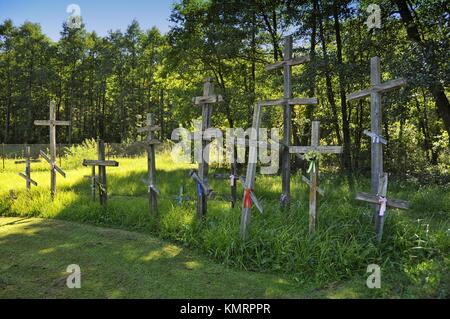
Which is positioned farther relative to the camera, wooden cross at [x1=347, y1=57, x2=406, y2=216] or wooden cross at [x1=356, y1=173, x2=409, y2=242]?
wooden cross at [x1=347, y1=57, x2=406, y2=216]

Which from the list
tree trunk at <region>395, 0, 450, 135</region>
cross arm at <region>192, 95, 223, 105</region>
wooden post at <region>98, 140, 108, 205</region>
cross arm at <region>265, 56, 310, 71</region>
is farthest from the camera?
tree trunk at <region>395, 0, 450, 135</region>

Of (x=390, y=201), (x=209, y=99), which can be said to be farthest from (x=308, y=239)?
(x=209, y=99)

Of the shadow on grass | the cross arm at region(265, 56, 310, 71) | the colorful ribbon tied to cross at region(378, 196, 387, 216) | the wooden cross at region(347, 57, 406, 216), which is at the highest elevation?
the cross arm at region(265, 56, 310, 71)

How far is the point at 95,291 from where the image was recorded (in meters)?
4.64

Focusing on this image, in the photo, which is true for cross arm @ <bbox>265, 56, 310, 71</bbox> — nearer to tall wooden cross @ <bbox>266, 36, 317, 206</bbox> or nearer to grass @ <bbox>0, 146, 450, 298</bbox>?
tall wooden cross @ <bbox>266, 36, 317, 206</bbox>

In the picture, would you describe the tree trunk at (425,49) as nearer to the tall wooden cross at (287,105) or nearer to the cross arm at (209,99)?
the tall wooden cross at (287,105)

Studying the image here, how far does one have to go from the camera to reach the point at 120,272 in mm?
5203

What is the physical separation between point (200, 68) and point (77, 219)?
11525 millimetres

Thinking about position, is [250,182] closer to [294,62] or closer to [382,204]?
[382,204]

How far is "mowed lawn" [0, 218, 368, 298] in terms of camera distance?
4562 mm

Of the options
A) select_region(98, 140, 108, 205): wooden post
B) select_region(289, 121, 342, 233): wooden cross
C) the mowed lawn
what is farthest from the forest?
the mowed lawn

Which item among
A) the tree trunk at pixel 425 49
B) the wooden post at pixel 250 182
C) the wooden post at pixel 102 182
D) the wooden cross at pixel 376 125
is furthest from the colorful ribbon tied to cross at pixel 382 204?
the wooden post at pixel 102 182
